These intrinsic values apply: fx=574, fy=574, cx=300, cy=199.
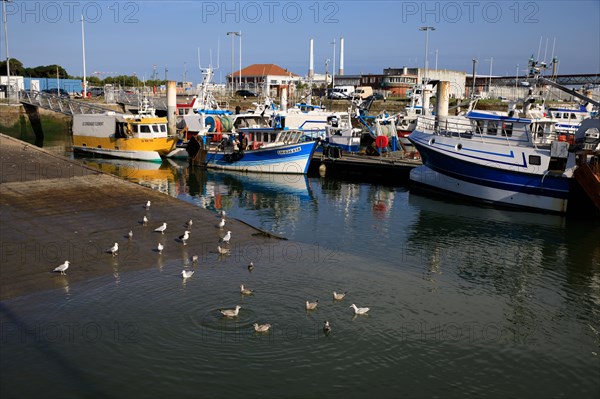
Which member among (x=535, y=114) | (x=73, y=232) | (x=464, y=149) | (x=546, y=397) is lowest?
(x=546, y=397)

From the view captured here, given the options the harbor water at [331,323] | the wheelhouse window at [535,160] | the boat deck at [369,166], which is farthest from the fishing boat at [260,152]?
the harbor water at [331,323]

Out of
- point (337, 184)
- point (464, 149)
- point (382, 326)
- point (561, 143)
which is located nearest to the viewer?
point (382, 326)

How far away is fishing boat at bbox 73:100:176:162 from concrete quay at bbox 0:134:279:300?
16667 millimetres

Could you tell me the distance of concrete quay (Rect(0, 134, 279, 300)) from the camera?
14852 mm

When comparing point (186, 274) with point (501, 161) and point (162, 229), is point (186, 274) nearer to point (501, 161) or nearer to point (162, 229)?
point (162, 229)

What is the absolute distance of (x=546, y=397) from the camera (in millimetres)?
10594

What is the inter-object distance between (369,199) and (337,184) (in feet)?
17.6

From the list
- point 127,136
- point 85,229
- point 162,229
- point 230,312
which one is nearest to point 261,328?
point 230,312

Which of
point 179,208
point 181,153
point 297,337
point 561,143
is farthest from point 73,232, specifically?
point 181,153

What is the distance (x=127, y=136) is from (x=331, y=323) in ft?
109

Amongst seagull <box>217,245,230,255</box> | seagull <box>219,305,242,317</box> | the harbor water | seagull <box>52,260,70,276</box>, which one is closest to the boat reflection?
seagull <box>217,245,230,255</box>

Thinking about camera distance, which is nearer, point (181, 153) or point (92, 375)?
point (92, 375)

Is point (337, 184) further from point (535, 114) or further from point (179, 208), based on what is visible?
point (179, 208)

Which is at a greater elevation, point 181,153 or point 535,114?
point 535,114
